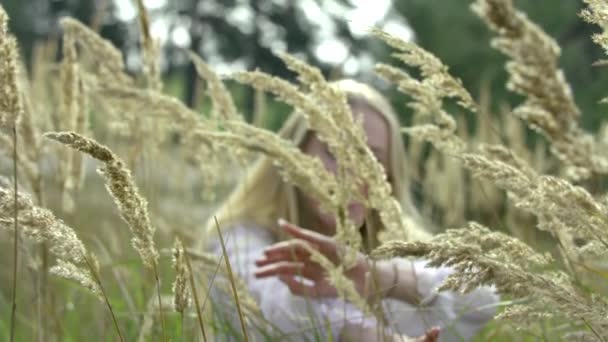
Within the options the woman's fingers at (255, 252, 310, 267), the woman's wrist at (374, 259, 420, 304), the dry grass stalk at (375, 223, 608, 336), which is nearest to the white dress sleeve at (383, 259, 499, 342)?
the woman's wrist at (374, 259, 420, 304)

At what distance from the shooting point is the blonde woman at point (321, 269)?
174 cm

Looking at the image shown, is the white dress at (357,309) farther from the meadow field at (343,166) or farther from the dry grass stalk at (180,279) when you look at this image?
the dry grass stalk at (180,279)

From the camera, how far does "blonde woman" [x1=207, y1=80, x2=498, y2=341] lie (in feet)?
5.72

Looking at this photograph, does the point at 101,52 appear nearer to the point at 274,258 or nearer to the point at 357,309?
the point at 274,258

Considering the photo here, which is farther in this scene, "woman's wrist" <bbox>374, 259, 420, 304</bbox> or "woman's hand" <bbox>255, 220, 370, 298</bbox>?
"woman's wrist" <bbox>374, 259, 420, 304</bbox>

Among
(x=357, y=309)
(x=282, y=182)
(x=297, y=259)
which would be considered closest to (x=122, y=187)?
(x=297, y=259)

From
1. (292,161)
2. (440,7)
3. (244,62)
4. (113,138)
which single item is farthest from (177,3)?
(292,161)

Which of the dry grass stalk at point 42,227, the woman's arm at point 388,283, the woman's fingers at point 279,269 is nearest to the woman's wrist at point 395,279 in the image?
the woman's arm at point 388,283

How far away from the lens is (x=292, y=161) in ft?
4.83

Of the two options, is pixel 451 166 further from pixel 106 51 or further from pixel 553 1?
pixel 553 1

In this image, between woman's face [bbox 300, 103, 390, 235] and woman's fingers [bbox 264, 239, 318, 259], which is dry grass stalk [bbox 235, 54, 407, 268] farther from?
woman's face [bbox 300, 103, 390, 235]

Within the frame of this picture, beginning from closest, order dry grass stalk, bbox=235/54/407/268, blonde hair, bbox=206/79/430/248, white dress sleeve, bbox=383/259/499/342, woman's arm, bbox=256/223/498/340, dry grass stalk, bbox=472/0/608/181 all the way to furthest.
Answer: dry grass stalk, bbox=472/0/608/181 < dry grass stalk, bbox=235/54/407/268 < woman's arm, bbox=256/223/498/340 < white dress sleeve, bbox=383/259/499/342 < blonde hair, bbox=206/79/430/248

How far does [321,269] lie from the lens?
197 centimetres

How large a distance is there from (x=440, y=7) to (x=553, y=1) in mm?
1352
